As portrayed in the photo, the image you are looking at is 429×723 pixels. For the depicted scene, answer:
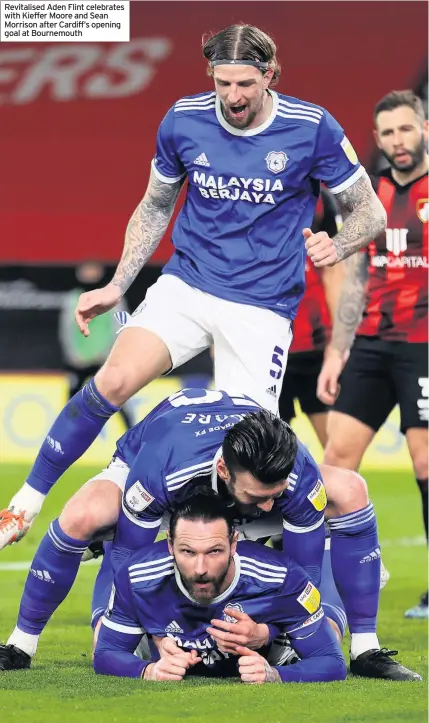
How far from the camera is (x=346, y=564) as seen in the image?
541cm

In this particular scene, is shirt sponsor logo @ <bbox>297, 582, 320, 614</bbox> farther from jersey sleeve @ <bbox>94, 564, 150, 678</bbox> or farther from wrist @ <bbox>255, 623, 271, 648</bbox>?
jersey sleeve @ <bbox>94, 564, 150, 678</bbox>

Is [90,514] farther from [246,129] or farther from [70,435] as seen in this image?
[246,129]

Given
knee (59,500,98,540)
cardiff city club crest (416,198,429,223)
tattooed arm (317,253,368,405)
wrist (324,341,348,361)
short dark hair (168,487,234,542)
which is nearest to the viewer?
short dark hair (168,487,234,542)

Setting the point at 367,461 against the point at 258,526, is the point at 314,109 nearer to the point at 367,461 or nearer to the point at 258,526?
the point at 258,526

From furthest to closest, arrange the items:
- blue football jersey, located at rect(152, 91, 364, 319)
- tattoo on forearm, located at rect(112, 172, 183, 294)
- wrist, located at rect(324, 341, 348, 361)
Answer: wrist, located at rect(324, 341, 348, 361), tattoo on forearm, located at rect(112, 172, 183, 294), blue football jersey, located at rect(152, 91, 364, 319)

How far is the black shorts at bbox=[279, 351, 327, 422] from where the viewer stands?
8.11 meters

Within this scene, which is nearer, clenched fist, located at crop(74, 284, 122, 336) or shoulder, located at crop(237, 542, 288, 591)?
shoulder, located at crop(237, 542, 288, 591)

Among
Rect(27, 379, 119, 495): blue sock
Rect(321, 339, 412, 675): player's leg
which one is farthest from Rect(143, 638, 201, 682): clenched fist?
Rect(27, 379, 119, 495): blue sock

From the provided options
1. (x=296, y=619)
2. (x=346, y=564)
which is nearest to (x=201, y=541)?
(x=296, y=619)

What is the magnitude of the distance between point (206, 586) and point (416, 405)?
2.69m

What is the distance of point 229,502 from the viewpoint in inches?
192

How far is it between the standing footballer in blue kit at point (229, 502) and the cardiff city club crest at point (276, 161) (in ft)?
3.13

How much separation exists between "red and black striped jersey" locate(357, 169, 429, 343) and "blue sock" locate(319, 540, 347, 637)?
186cm

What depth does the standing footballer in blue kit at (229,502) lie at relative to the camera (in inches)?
189
